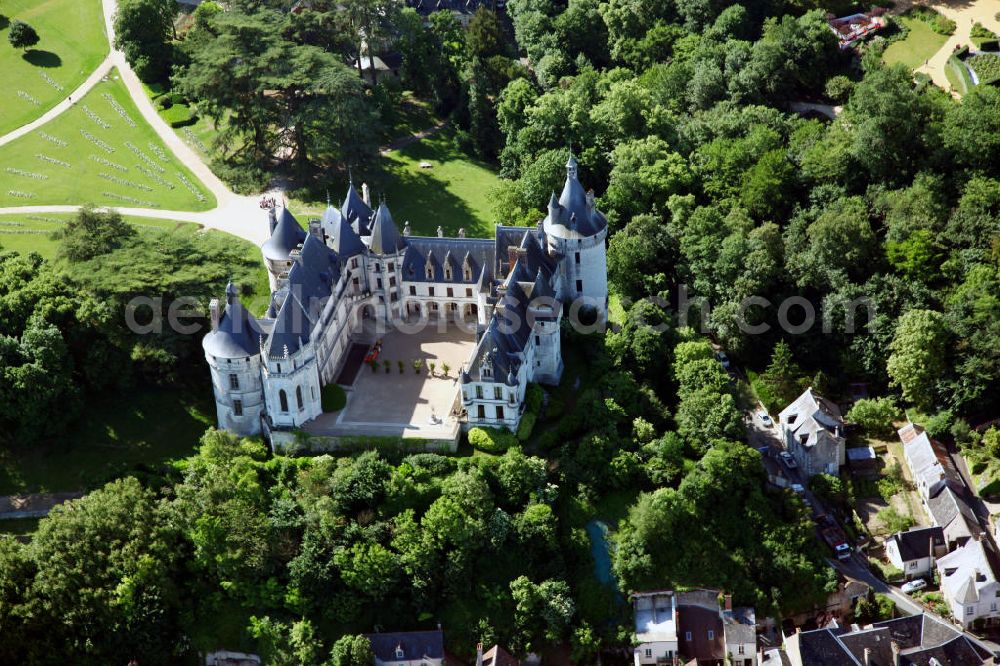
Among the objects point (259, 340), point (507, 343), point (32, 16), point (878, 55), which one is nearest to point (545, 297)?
point (507, 343)

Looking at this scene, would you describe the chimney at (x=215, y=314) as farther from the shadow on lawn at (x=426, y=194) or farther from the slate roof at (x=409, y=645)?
the shadow on lawn at (x=426, y=194)

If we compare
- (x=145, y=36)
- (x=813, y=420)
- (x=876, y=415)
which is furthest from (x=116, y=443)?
(x=145, y=36)

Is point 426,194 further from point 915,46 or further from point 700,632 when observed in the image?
point 700,632

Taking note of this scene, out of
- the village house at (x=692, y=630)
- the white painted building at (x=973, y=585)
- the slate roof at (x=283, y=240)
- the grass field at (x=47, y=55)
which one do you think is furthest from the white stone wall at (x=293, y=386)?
the grass field at (x=47, y=55)

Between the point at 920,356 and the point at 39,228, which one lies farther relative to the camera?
the point at 39,228

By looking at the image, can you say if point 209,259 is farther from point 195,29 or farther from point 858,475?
Answer: point 858,475

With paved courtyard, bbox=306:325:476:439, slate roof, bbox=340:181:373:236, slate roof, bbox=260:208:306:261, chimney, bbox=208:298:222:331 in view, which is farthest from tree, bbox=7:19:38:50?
chimney, bbox=208:298:222:331
